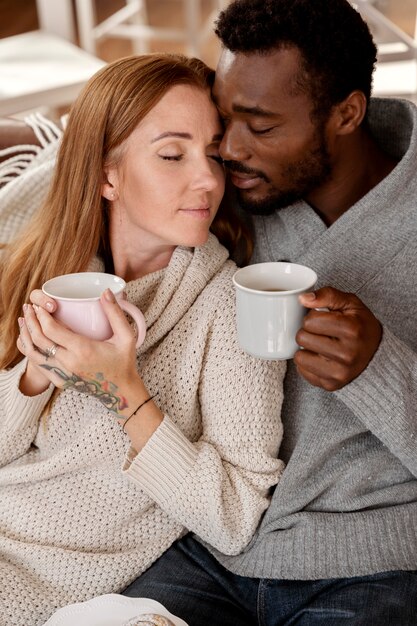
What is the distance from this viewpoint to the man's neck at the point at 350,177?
157cm

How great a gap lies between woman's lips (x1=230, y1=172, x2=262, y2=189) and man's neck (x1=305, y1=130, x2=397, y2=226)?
0.44ft


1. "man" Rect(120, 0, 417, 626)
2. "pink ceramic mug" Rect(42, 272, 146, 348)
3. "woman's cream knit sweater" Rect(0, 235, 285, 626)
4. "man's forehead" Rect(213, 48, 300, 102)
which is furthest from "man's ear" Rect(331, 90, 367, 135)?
"pink ceramic mug" Rect(42, 272, 146, 348)

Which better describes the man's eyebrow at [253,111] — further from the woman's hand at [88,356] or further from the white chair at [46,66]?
the white chair at [46,66]

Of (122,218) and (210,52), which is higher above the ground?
(122,218)

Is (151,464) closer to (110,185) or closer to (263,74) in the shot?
(110,185)

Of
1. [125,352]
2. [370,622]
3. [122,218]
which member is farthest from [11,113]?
[370,622]

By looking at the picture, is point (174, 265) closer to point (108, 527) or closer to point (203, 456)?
point (203, 456)

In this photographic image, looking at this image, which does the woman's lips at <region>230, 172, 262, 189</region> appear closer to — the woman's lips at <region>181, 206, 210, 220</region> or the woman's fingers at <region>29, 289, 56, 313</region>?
the woman's lips at <region>181, 206, 210, 220</region>

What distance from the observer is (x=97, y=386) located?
130cm

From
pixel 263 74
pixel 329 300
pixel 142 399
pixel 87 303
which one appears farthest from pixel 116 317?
pixel 263 74

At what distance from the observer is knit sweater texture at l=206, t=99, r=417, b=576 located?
4.32 ft

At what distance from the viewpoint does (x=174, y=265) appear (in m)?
1.53

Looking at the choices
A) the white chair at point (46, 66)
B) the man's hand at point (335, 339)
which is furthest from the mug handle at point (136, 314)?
the white chair at point (46, 66)

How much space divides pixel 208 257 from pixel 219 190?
4.9 inches
